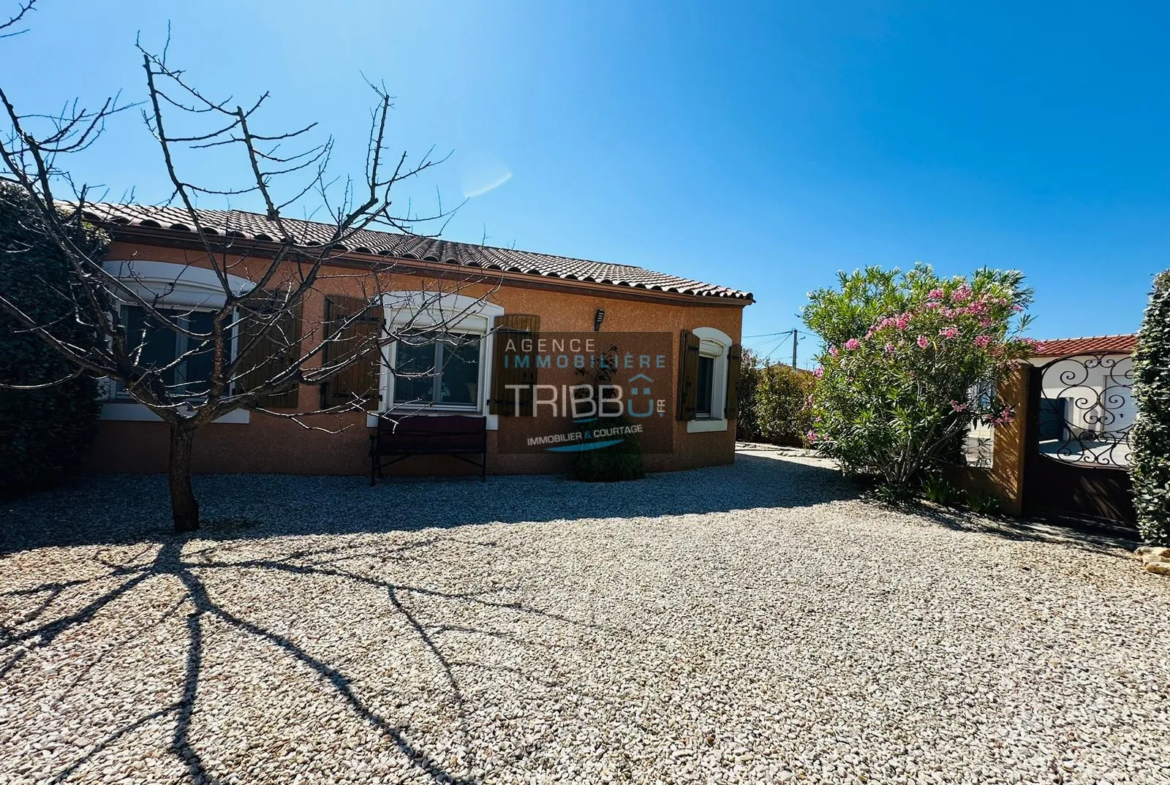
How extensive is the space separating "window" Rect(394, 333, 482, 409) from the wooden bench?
456 mm

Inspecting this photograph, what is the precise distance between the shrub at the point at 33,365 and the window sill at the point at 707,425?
7.65 meters

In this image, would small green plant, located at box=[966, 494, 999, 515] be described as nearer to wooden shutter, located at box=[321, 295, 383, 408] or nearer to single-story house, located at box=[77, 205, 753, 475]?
single-story house, located at box=[77, 205, 753, 475]

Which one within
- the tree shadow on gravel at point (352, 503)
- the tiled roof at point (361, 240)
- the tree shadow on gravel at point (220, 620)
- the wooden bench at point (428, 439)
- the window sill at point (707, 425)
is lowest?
the tree shadow on gravel at point (220, 620)

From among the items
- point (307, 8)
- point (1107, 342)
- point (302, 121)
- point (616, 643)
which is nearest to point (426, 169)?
point (302, 121)

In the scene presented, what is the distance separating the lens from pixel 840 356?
668cm

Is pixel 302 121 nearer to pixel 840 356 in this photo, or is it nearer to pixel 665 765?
pixel 665 765

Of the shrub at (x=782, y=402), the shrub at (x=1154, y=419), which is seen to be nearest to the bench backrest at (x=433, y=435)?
the shrub at (x=1154, y=419)

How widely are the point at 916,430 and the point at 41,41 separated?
8750mm

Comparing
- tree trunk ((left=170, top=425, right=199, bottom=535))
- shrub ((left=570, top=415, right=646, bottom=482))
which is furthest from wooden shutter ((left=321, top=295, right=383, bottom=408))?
shrub ((left=570, top=415, right=646, bottom=482))

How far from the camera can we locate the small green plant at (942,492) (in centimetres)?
→ 604

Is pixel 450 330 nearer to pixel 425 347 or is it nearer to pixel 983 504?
pixel 425 347

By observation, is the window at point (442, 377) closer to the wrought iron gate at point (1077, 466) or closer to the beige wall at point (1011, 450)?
the beige wall at point (1011, 450)

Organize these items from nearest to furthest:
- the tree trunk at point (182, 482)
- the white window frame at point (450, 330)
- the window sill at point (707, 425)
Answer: the tree trunk at point (182, 482) → the white window frame at point (450, 330) → the window sill at point (707, 425)

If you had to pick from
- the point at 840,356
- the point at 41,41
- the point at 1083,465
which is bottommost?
the point at 1083,465
